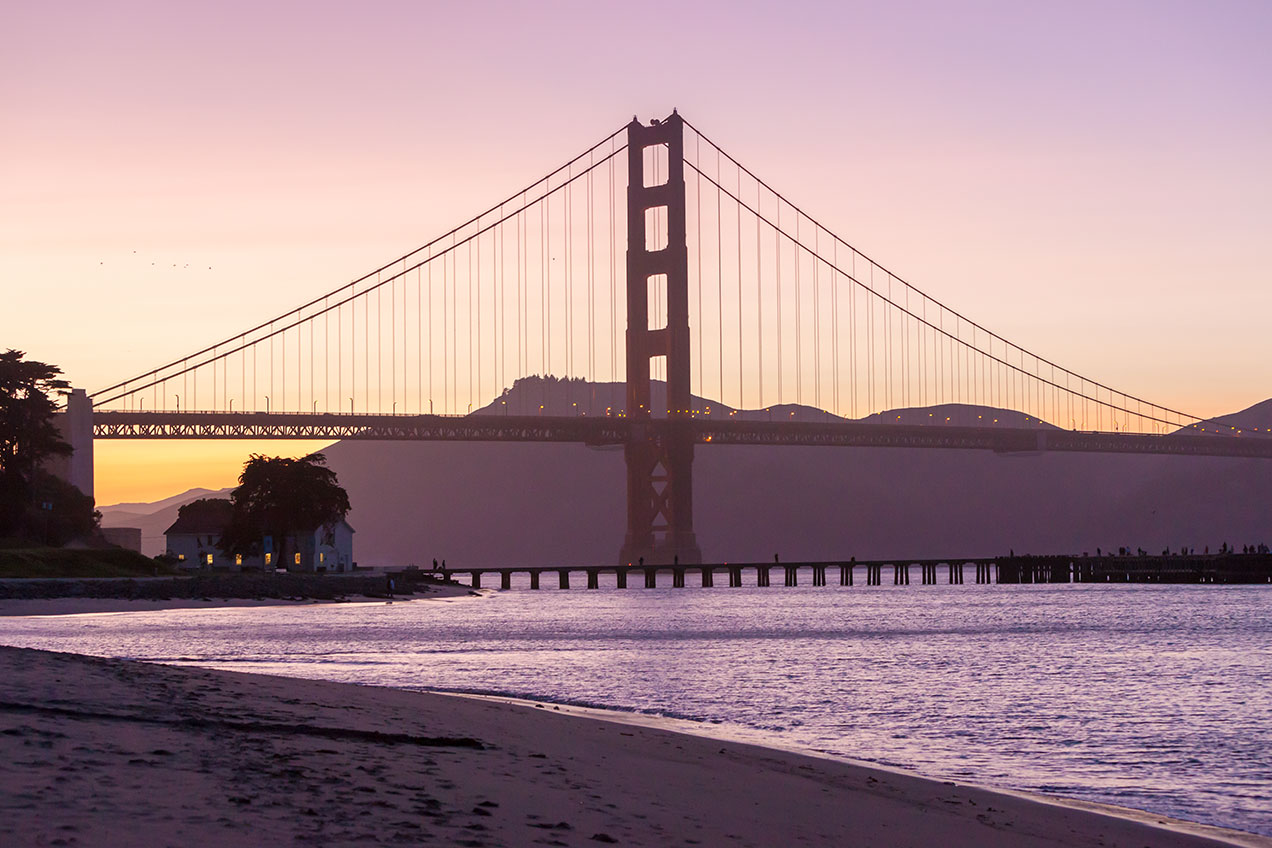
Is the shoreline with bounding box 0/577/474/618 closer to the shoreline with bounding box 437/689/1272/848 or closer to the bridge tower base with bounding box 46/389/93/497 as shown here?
the bridge tower base with bounding box 46/389/93/497

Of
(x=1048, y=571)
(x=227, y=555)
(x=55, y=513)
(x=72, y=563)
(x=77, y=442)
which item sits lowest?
(x=1048, y=571)

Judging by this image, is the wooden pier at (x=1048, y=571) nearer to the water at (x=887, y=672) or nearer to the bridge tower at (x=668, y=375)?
the bridge tower at (x=668, y=375)

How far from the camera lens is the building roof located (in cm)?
10406

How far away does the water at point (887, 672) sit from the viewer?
1853 centimetres

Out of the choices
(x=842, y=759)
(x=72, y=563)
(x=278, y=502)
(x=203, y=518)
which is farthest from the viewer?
(x=203, y=518)

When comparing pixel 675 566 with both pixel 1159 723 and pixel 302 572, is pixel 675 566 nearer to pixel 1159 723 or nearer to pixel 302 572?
pixel 302 572

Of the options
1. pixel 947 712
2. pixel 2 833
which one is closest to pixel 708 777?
pixel 2 833

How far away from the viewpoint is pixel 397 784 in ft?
34.4

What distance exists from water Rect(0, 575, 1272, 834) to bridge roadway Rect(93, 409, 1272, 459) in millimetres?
45732

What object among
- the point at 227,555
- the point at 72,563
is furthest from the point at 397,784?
the point at 227,555

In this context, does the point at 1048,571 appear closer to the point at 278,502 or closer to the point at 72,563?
the point at 278,502

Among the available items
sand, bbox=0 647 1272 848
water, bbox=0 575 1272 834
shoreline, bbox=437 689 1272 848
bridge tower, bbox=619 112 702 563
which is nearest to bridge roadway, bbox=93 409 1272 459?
bridge tower, bbox=619 112 702 563

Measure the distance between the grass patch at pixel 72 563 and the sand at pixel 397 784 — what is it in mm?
49201

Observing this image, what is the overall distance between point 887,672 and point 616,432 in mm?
98494
